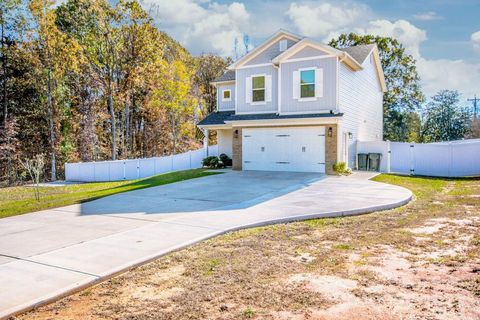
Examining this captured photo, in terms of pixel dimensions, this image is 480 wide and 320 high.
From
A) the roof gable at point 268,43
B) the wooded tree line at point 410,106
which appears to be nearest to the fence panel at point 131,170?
the roof gable at point 268,43

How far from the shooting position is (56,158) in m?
27.2

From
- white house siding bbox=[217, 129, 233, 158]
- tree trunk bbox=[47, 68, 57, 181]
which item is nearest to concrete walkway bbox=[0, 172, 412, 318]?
white house siding bbox=[217, 129, 233, 158]

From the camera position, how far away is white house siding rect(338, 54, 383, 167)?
17547 mm

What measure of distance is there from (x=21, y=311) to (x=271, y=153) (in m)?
15.0

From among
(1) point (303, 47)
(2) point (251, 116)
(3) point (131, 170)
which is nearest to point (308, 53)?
(1) point (303, 47)

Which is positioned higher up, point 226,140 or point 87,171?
point 226,140

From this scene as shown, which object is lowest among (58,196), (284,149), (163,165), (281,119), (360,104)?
(58,196)

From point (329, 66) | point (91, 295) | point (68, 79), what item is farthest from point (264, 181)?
point (68, 79)

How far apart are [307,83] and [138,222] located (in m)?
11.9

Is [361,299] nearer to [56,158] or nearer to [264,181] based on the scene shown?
[264,181]

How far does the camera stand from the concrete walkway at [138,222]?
4746 mm

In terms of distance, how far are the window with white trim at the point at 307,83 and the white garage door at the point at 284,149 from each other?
1.61m

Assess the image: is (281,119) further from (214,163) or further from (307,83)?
(214,163)

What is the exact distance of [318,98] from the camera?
56.1 ft
